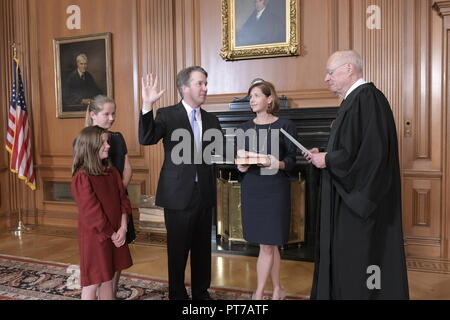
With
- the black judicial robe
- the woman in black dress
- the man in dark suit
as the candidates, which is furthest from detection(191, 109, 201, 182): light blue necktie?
the black judicial robe

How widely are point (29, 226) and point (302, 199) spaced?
15.5 feet

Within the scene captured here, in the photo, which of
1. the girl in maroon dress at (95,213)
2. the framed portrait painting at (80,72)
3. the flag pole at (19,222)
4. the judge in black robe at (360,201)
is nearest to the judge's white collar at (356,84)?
the judge in black robe at (360,201)

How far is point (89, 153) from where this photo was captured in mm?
2717

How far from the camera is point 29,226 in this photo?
677 centimetres

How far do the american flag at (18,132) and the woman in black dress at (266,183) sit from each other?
4.63 metres

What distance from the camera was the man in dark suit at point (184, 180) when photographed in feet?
10.4

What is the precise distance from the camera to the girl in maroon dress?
267 cm

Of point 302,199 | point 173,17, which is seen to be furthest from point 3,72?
point 302,199

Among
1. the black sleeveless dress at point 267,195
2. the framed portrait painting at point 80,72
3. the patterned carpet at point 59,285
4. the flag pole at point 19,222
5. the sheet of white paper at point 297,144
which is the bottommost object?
the patterned carpet at point 59,285

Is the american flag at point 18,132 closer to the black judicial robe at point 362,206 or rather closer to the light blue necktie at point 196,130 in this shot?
the light blue necktie at point 196,130

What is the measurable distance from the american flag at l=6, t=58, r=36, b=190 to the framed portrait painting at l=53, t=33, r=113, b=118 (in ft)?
1.82

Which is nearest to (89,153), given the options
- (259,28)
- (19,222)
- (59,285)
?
(59,285)

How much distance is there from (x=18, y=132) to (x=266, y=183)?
489 centimetres

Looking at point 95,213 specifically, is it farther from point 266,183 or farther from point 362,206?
point 362,206
